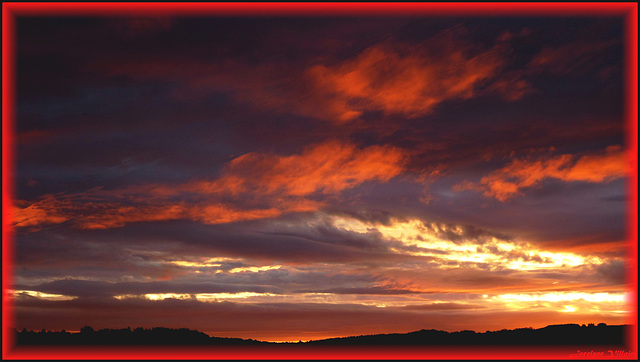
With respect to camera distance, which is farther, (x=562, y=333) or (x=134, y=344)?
(x=562, y=333)

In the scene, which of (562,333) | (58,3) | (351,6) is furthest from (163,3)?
(562,333)

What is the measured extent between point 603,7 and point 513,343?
10.4 metres

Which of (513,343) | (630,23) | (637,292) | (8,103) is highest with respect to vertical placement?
(630,23)

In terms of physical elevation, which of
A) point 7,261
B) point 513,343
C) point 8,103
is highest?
point 8,103

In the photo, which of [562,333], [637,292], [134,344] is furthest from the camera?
[562,333]

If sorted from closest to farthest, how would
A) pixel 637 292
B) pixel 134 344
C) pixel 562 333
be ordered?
1. pixel 637 292
2. pixel 134 344
3. pixel 562 333

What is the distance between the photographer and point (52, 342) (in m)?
18.3

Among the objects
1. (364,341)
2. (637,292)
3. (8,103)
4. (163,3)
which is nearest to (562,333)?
(637,292)

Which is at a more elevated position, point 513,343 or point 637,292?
point 637,292

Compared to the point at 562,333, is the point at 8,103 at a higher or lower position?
higher

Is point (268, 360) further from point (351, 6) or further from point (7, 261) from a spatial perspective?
point (351, 6)

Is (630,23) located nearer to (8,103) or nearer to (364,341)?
(364,341)

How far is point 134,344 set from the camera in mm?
17531

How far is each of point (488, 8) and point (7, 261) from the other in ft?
49.8
